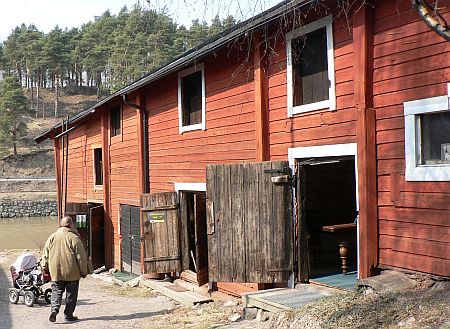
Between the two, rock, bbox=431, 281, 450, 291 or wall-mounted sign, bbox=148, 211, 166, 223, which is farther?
wall-mounted sign, bbox=148, 211, 166, 223

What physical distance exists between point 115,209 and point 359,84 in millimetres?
10875

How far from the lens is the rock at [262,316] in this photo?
757 centimetres

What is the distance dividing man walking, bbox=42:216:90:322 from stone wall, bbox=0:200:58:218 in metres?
43.0

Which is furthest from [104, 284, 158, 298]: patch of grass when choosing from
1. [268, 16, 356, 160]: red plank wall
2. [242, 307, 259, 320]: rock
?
[268, 16, 356, 160]: red plank wall

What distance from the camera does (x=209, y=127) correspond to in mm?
11070

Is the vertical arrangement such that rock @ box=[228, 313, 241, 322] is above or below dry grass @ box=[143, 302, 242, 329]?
above

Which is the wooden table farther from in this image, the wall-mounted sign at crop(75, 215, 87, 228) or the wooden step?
the wall-mounted sign at crop(75, 215, 87, 228)

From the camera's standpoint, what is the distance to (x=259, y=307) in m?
7.84

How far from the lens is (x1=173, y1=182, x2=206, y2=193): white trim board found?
11.2m

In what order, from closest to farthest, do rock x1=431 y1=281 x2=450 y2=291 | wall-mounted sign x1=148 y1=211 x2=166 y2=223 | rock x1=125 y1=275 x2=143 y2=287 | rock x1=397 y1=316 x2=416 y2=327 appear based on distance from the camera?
rock x1=397 y1=316 x2=416 y2=327
rock x1=431 y1=281 x2=450 y2=291
wall-mounted sign x1=148 y1=211 x2=166 y2=223
rock x1=125 y1=275 x2=143 y2=287

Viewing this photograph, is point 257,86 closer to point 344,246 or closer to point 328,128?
point 328,128

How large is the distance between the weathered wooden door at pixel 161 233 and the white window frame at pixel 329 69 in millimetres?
4256

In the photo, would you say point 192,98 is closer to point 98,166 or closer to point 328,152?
point 328,152

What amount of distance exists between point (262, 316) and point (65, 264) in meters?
3.26
